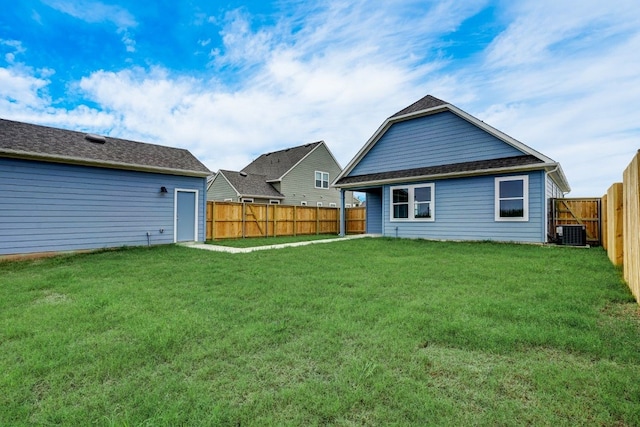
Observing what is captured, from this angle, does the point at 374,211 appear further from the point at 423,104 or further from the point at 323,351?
the point at 323,351

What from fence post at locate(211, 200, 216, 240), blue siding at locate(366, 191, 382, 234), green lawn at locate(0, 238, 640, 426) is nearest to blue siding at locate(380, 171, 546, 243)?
blue siding at locate(366, 191, 382, 234)

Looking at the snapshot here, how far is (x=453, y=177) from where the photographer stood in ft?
40.5

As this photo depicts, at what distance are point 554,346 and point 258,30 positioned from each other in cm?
1381

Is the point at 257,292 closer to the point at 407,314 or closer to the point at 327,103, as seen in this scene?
the point at 407,314

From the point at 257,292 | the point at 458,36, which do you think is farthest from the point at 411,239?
the point at 257,292

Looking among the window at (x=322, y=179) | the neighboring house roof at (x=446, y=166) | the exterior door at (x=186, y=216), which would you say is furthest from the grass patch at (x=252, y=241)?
the window at (x=322, y=179)

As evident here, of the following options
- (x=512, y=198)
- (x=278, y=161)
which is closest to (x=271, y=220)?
(x=512, y=198)

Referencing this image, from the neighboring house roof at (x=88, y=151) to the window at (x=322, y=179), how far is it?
50.1 ft

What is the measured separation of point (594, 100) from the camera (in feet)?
33.7

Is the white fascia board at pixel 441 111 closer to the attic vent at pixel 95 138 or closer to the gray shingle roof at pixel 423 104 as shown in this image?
the gray shingle roof at pixel 423 104

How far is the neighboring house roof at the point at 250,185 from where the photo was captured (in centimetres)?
2356

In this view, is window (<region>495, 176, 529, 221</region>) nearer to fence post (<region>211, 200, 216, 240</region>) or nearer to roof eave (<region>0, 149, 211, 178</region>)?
roof eave (<region>0, 149, 211, 178</region>)

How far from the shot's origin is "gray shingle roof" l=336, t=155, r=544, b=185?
428 inches

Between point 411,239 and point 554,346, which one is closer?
point 554,346
